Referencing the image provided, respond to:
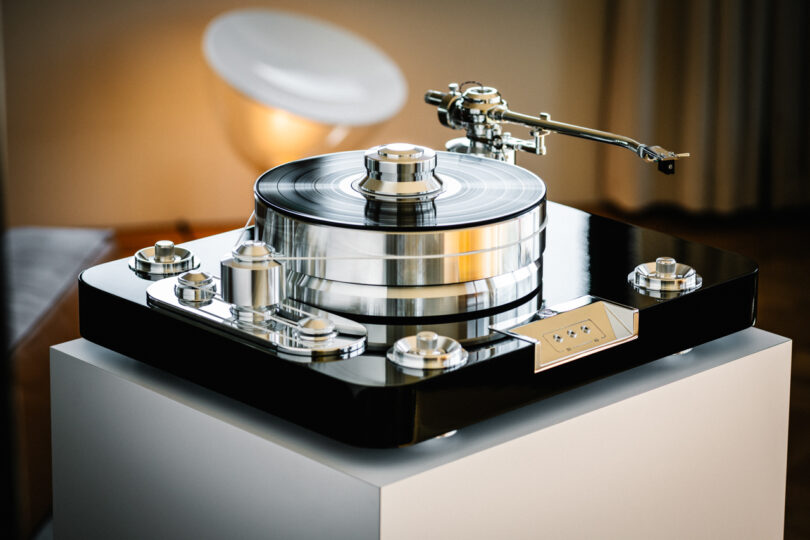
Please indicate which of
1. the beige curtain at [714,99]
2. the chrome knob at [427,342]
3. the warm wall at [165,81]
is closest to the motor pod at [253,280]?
the chrome knob at [427,342]

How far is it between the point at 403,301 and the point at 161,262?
0.66 ft

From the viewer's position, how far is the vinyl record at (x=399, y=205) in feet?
2.32

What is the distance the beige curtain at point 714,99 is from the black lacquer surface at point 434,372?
2072 mm

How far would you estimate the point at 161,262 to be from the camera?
2.53 ft

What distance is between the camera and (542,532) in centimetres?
67

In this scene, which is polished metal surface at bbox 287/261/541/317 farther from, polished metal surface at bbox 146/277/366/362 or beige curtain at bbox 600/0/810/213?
beige curtain at bbox 600/0/810/213

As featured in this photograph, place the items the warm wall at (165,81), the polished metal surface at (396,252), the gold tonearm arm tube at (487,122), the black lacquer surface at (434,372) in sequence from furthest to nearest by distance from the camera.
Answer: the warm wall at (165,81)
the gold tonearm arm tube at (487,122)
the polished metal surface at (396,252)
the black lacquer surface at (434,372)

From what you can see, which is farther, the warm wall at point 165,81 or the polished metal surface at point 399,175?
the warm wall at point 165,81

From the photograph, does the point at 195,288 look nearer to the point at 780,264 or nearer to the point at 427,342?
the point at 427,342

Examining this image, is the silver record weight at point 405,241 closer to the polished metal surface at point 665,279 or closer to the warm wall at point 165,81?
the polished metal surface at point 665,279

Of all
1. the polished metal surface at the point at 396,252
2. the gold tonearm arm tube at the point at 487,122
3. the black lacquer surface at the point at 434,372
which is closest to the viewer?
the black lacquer surface at the point at 434,372

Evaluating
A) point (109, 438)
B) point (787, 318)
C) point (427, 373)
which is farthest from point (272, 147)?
point (427, 373)

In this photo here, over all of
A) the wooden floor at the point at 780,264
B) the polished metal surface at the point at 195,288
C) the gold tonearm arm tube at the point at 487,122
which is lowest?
the wooden floor at the point at 780,264

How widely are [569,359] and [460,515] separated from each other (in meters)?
0.13
